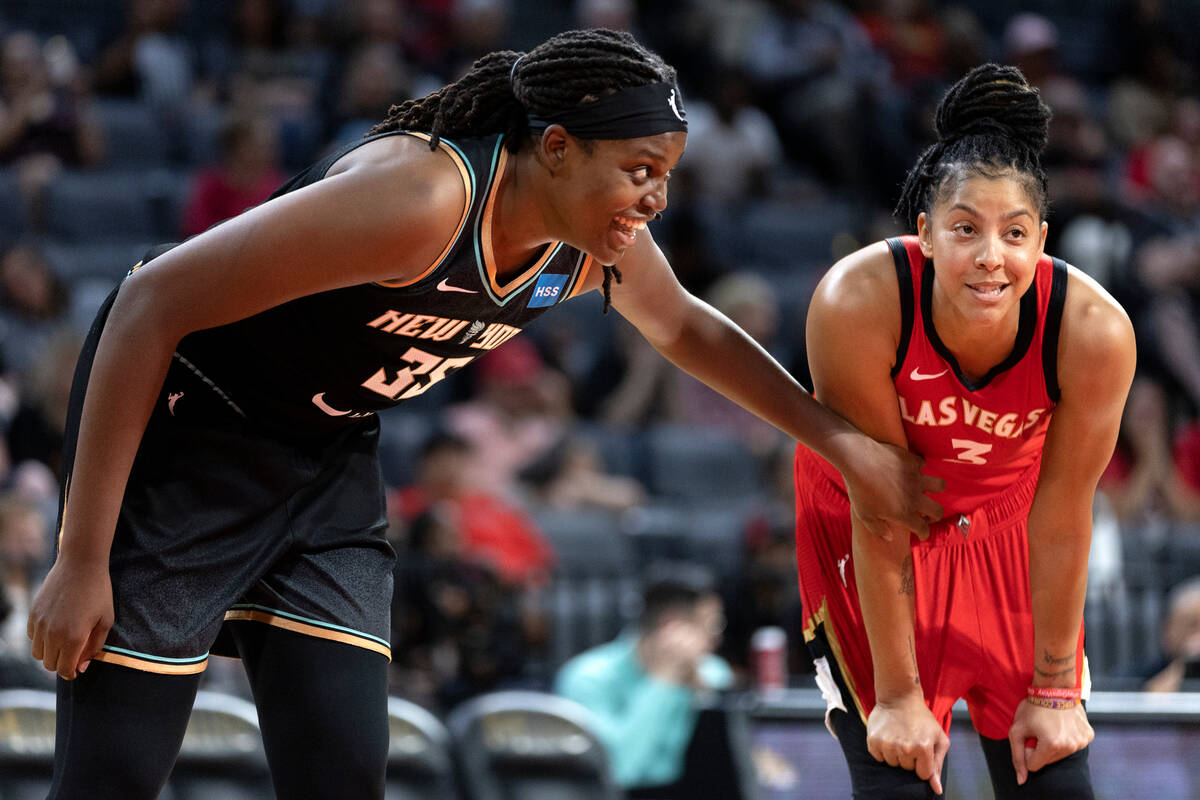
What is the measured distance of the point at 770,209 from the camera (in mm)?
8680

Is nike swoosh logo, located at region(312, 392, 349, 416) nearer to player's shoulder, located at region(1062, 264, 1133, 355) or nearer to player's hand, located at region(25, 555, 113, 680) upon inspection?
player's hand, located at region(25, 555, 113, 680)

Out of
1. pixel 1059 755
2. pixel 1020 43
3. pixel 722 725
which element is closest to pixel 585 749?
pixel 722 725

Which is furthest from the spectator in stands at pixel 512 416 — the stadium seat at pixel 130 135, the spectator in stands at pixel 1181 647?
the spectator in stands at pixel 1181 647

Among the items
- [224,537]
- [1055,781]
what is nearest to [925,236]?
[1055,781]

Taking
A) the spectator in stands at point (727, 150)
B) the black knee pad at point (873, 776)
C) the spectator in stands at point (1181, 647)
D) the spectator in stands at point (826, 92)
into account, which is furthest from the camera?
the spectator in stands at point (826, 92)

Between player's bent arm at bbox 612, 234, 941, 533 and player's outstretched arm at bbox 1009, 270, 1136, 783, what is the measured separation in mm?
214

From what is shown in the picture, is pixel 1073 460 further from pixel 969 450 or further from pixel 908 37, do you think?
pixel 908 37

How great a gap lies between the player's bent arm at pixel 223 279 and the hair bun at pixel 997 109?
934 mm

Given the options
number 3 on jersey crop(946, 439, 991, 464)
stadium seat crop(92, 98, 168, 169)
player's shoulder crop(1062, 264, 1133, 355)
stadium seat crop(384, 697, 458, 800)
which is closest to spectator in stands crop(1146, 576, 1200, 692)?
stadium seat crop(384, 697, 458, 800)

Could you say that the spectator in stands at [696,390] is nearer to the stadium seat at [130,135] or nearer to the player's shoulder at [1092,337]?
the stadium seat at [130,135]

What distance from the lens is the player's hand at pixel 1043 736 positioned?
106 inches

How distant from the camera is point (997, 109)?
2619 millimetres

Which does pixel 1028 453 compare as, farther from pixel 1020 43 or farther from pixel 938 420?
pixel 1020 43

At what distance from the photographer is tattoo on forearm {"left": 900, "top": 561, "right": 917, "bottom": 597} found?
9.03 feet
